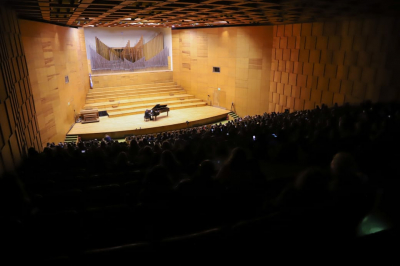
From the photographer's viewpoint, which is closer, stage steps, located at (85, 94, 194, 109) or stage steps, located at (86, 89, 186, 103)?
stage steps, located at (85, 94, 194, 109)

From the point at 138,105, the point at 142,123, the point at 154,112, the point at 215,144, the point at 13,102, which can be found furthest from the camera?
the point at 138,105

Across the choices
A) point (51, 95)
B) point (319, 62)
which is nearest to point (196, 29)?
point (319, 62)

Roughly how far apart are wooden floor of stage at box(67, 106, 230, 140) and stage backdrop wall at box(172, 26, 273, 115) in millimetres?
1394

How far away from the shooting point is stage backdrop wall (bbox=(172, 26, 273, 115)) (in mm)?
12984

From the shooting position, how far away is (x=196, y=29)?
612 inches

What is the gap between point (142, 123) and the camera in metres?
12.2

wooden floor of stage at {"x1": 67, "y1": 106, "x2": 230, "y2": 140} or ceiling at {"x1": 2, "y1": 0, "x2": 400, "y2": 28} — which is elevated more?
ceiling at {"x1": 2, "y1": 0, "x2": 400, "y2": 28}

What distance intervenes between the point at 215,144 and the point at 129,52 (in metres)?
15.2

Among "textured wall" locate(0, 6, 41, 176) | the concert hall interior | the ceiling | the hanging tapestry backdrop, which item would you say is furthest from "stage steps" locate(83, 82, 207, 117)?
"textured wall" locate(0, 6, 41, 176)

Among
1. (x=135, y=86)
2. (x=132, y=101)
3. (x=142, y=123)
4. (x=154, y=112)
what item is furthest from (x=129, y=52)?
(x=142, y=123)

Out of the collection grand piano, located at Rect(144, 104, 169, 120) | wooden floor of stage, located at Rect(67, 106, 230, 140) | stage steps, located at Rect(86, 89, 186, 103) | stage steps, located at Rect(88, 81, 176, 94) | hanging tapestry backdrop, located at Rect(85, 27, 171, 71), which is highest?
hanging tapestry backdrop, located at Rect(85, 27, 171, 71)

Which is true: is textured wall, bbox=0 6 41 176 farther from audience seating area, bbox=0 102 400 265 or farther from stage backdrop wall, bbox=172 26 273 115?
stage backdrop wall, bbox=172 26 273 115

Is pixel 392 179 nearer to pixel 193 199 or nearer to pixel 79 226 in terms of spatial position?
pixel 193 199

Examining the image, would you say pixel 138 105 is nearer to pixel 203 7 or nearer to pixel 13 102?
pixel 203 7
